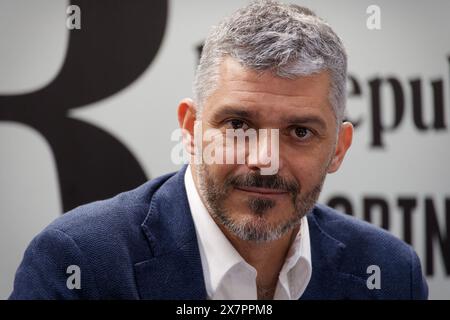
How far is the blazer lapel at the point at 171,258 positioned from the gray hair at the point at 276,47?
24 centimetres

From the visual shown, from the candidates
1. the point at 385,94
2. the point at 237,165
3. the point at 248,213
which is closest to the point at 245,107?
the point at 237,165

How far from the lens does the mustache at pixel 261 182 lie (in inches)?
40.6

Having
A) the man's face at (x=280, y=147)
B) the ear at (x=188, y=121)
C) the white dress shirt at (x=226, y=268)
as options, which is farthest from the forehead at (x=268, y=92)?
the white dress shirt at (x=226, y=268)

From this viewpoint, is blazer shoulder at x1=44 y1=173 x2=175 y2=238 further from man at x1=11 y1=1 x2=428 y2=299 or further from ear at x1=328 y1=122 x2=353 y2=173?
ear at x1=328 y1=122 x2=353 y2=173

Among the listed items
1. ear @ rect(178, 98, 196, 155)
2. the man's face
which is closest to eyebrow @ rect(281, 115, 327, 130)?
the man's face

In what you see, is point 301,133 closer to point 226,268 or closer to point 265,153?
point 265,153

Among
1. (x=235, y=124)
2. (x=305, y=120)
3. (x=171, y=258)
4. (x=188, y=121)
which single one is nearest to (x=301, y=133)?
(x=305, y=120)

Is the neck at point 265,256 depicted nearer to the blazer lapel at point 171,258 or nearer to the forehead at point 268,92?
the blazer lapel at point 171,258

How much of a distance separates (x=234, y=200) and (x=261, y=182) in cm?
8

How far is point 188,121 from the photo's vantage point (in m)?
1.22

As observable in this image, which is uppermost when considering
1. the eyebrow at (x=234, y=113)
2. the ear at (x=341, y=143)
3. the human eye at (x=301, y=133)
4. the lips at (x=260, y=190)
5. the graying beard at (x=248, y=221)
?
the eyebrow at (x=234, y=113)

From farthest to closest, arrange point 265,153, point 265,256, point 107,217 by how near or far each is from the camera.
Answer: point 265,256
point 107,217
point 265,153

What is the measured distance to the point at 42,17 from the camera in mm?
1912
